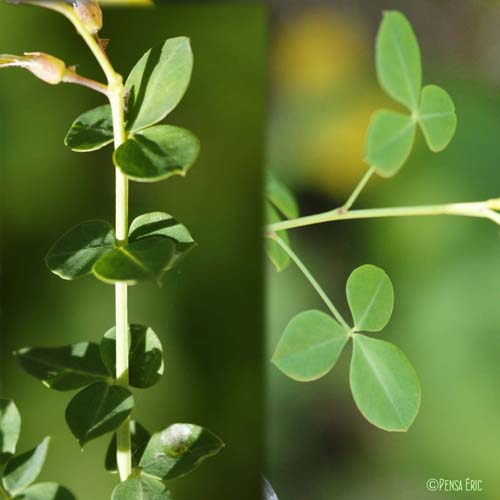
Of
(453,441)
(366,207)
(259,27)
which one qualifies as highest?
(259,27)

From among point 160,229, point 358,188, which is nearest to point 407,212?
point 358,188

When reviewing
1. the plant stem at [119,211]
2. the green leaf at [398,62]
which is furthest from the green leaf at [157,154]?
the green leaf at [398,62]

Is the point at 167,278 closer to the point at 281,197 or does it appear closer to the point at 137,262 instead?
the point at 281,197

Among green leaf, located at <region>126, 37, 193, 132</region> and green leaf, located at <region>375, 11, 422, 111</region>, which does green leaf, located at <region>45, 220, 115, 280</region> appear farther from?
green leaf, located at <region>375, 11, 422, 111</region>

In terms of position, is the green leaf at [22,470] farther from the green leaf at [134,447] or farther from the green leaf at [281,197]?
the green leaf at [281,197]

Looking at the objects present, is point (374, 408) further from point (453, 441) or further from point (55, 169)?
point (55, 169)

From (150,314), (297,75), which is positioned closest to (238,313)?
(150,314)

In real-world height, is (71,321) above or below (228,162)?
below
